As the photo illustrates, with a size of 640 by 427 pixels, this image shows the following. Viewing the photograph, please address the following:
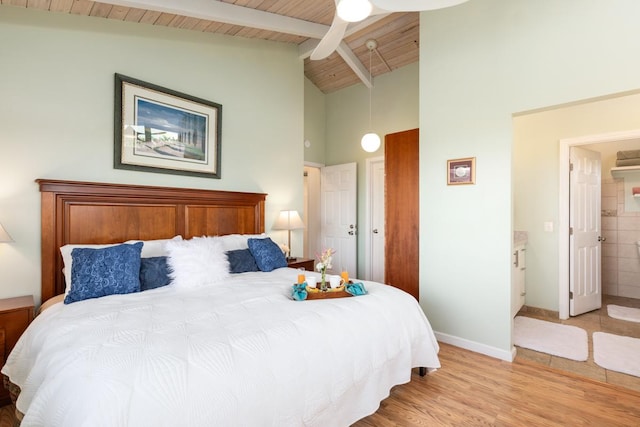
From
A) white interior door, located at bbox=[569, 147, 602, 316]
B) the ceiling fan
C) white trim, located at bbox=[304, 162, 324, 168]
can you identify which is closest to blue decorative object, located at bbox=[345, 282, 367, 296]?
the ceiling fan

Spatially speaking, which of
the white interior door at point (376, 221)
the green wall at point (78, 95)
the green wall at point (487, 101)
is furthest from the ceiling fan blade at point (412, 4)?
the white interior door at point (376, 221)

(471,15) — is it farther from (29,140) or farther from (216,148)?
(29,140)

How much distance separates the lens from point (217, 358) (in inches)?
51.1

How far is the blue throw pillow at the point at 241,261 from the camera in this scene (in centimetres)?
293

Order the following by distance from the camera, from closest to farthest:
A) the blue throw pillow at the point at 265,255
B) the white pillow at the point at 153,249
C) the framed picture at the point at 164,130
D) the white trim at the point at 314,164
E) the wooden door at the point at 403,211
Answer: the white pillow at the point at 153,249
the framed picture at the point at 164,130
the blue throw pillow at the point at 265,255
the wooden door at the point at 403,211
the white trim at the point at 314,164

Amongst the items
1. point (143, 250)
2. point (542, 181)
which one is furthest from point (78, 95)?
point (542, 181)

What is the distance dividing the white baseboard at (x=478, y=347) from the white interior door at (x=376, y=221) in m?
1.92

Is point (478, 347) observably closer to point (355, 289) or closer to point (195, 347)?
point (355, 289)

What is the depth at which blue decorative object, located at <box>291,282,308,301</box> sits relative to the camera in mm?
2053

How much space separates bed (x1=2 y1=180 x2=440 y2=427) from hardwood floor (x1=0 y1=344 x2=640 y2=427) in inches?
8.7

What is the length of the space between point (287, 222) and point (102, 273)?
221 cm

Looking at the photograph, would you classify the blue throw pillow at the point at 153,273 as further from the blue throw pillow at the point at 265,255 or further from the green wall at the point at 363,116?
the green wall at the point at 363,116

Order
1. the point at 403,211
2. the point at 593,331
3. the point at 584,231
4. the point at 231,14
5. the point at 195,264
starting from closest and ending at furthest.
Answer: the point at 195,264 → the point at 231,14 → the point at 593,331 → the point at 403,211 → the point at 584,231

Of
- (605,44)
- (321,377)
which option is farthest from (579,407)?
(605,44)
